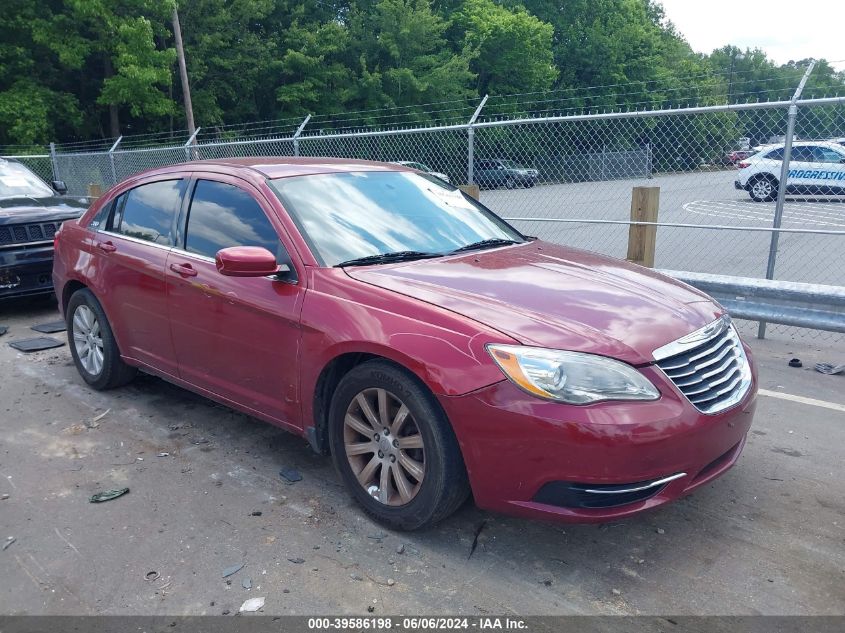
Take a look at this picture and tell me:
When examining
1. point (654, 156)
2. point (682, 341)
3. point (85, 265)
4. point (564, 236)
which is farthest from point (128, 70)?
point (682, 341)

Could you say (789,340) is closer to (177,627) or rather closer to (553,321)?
(553,321)

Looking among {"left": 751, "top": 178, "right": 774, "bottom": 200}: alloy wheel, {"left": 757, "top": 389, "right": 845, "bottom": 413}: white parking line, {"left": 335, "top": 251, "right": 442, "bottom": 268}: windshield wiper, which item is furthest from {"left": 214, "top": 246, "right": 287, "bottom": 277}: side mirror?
{"left": 751, "top": 178, "right": 774, "bottom": 200}: alloy wheel

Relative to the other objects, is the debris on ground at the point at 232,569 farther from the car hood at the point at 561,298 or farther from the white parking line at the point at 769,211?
the white parking line at the point at 769,211

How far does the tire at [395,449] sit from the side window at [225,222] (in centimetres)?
86

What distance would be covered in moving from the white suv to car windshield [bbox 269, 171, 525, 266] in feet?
14.1

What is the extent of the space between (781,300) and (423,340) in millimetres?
3699

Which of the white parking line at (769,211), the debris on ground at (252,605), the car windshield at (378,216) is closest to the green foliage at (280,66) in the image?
the white parking line at (769,211)

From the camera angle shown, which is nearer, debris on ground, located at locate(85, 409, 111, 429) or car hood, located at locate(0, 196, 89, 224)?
debris on ground, located at locate(85, 409, 111, 429)

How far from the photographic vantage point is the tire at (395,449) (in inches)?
114

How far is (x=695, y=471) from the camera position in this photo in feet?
9.25

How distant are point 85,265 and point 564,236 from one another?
9638mm

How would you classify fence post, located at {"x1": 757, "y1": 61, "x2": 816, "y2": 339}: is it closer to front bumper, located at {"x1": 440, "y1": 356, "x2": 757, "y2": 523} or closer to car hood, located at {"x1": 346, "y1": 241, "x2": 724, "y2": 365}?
car hood, located at {"x1": 346, "y1": 241, "x2": 724, "y2": 365}

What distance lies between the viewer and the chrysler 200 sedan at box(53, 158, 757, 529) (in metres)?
2.69

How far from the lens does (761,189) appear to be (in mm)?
10547
